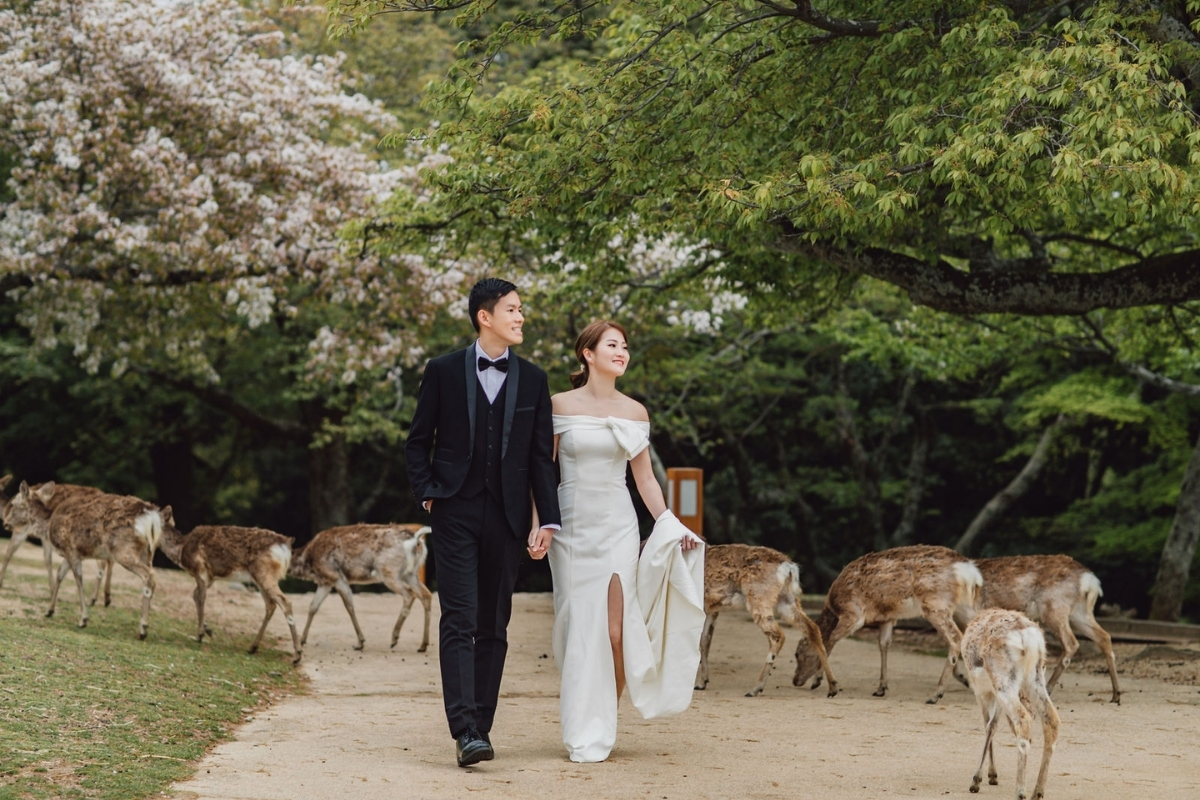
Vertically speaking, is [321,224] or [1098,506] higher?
[321,224]

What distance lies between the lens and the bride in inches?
300

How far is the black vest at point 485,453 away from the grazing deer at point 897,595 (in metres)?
4.78

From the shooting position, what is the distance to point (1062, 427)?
76.3 feet

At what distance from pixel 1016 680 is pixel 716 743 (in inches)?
87.0

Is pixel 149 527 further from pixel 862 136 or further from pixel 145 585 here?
pixel 862 136

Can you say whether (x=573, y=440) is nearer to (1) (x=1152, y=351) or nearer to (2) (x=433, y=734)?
(2) (x=433, y=734)

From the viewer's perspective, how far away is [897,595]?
36.1 feet

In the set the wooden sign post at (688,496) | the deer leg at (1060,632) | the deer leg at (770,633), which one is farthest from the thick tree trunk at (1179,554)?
the deer leg at (770,633)

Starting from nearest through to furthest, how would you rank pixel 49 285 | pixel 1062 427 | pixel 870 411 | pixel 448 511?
pixel 448 511
pixel 49 285
pixel 1062 427
pixel 870 411

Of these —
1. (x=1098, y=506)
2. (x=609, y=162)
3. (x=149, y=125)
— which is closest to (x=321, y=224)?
(x=149, y=125)

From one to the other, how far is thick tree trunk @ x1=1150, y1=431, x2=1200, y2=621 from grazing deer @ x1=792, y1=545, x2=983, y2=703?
8279 millimetres

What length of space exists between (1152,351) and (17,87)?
1672cm

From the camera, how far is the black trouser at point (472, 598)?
7.05 meters

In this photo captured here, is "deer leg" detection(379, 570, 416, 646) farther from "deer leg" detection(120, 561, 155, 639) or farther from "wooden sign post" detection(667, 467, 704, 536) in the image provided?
"wooden sign post" detection(667, 467, 704, 536)
